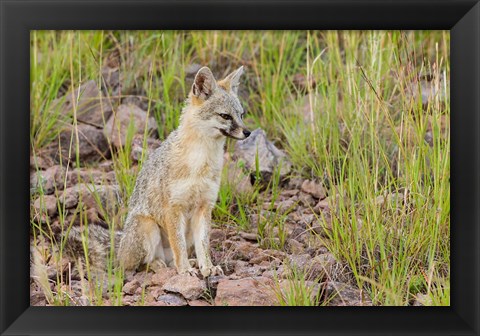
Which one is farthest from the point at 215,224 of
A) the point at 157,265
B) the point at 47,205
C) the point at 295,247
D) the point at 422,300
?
the point at 422,300

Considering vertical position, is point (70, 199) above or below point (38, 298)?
above

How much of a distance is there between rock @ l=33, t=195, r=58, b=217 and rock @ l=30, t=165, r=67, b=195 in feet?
0.16

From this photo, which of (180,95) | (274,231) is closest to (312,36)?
(180,95)

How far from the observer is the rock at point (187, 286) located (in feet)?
22.5

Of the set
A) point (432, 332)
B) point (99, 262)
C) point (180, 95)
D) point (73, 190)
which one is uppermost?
point (180, 95)

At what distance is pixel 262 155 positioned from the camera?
770cm

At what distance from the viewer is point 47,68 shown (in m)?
7.75

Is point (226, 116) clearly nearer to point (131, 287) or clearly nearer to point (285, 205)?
point (285, 205)

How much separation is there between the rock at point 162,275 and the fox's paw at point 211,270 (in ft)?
0.63

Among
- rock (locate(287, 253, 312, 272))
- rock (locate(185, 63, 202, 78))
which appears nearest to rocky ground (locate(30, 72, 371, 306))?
rock (locate(287, 253, 312, 272))

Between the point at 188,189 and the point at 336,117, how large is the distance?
51.6 inches

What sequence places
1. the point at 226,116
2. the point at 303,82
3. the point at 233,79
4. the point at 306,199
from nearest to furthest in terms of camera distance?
the point at 226,116
the point at 233,79
the point at 306,199
the point at 303,82
